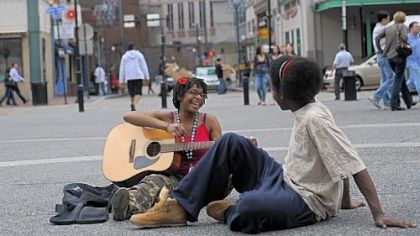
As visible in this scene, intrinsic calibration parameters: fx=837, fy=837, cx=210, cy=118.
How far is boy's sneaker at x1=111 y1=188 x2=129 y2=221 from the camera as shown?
5832 mm

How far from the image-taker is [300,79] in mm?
5262

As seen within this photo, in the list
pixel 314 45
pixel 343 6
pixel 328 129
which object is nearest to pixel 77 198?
pixel 328 129

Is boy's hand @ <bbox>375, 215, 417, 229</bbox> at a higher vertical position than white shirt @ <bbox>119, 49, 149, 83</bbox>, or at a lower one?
lower

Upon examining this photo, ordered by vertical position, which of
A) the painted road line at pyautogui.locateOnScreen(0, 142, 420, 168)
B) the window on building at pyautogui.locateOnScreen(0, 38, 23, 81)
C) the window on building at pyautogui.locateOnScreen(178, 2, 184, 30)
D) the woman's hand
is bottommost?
the painted road line at pyautogui.locateOnScreen(0, 142, 420, 168)

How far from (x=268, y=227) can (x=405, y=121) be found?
26.4 ft

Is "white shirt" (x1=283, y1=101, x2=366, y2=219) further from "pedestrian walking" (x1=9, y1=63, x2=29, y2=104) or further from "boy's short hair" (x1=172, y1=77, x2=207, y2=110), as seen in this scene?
"pedestrian walking" (x1=9, y1=63, x2=29, y2=104)

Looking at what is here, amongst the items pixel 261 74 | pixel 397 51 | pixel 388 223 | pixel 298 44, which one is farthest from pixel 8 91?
pixel 388 223

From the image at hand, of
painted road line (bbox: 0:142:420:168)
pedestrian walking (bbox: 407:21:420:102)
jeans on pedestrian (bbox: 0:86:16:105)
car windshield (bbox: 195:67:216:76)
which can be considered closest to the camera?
painted road line (bbox: 0:142:420:168)

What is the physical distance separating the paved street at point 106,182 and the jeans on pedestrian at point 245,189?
148 mm

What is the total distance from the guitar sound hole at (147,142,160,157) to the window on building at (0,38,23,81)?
29516 mm

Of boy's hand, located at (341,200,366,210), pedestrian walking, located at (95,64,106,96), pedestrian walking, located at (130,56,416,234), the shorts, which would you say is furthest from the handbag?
pedestrian walking, located at (95,64,106,96)

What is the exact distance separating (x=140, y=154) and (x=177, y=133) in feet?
1.38

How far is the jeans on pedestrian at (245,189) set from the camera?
525 cm

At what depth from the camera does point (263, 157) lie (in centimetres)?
555
